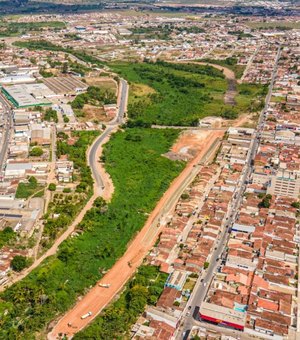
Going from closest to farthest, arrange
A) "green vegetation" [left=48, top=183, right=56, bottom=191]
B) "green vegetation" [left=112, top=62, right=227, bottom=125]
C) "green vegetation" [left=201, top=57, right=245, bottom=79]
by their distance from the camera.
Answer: "green vegetation" [left=48, top=183, right=56, bottom=191]
"green vegetation" [left=112, top=62, right=227, bottom=125]
"green vegetation" [left=201, top=57, right=245, bottom=79]

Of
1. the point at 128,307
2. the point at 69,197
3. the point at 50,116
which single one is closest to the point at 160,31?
the point at 50,116

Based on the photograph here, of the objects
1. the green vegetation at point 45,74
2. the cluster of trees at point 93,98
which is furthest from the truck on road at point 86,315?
the green vegetation at point 45,74

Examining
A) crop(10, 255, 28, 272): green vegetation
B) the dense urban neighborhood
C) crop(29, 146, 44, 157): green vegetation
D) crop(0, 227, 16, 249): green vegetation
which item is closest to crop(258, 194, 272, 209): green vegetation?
the dense urban neighborhood

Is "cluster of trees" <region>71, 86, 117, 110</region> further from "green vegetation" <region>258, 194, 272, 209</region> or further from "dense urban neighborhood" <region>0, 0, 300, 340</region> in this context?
"green vegetation" <region>258, 194, 272, 209</region>

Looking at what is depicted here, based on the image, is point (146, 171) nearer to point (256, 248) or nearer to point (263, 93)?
point (256, 248)

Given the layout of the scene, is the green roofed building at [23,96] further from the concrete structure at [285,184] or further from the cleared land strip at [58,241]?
the concrete structure at [285,184]

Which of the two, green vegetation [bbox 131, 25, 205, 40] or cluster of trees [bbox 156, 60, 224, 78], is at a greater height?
green vegetation [bbox 131, 25, 205, 40]

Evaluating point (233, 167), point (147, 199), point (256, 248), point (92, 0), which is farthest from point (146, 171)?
point (92, 0)
